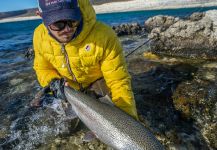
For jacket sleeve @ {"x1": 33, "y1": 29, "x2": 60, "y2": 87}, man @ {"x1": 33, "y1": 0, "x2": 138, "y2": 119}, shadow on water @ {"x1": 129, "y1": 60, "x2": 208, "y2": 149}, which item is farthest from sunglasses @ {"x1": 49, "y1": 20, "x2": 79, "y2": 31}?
shadow on water @ {"x1": 129, "y1": 60, "x2": 208, "y2": 149}

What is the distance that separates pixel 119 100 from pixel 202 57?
5268 millimetres

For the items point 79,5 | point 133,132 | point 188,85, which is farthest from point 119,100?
point 188,85

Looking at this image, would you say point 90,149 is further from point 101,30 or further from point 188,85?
point 188,85

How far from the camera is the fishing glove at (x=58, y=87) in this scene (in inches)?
165

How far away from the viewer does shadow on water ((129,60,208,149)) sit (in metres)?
4.80

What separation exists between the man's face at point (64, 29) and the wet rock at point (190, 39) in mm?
5388

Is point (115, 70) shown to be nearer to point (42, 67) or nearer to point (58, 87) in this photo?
point (58, 87)

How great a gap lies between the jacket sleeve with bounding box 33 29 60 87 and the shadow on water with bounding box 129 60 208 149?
5.81ft

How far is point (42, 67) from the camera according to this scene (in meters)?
4.99

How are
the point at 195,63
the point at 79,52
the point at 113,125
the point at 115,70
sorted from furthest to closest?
1. the point at 195,63
2. the point at 79,52
3. the point at 115,70
4. the point at 113,125

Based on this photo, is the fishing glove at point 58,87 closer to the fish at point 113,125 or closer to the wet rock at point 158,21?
the fish at point 113,125

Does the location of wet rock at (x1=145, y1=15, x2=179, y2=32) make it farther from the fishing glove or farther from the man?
the fishing glove

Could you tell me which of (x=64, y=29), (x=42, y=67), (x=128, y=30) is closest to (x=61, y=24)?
(x=64, y=29)

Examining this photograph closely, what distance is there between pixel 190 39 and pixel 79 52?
5.32m
